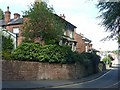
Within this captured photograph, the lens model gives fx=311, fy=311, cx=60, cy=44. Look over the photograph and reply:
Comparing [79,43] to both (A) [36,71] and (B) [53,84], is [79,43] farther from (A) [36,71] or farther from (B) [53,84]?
(B) [53,84]

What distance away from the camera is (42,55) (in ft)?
115

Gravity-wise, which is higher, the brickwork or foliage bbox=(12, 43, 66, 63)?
foliage bbox=(12, 43, 66, 63)

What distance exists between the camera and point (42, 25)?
4394 centimetres

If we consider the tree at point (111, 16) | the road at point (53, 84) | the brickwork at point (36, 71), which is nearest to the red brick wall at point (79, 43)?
the brickwork at point (36, 71)

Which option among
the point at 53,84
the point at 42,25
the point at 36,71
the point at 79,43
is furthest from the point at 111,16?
the point at 79,43

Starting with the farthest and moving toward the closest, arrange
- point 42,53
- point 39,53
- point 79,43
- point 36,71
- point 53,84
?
point 79,43 → point 42,53 → point 39,53 → point 36,71 → point 53,84

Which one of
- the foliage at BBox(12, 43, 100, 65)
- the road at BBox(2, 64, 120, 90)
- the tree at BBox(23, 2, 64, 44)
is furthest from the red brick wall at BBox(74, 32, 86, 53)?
the road at BBox(2, 64, 120, 90)

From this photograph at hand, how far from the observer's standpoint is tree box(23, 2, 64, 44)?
43625 mm

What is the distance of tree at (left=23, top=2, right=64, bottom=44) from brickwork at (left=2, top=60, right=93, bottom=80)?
6119 millimetres

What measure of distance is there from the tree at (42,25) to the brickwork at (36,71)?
612 cm

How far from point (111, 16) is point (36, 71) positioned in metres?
20.5

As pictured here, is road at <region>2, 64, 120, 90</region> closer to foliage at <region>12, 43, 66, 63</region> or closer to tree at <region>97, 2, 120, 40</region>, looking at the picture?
foliage at <region>12, 43, 66, 63</region>

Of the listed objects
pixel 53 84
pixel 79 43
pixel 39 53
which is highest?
pixel 79 43

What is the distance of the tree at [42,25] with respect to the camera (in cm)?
4362
